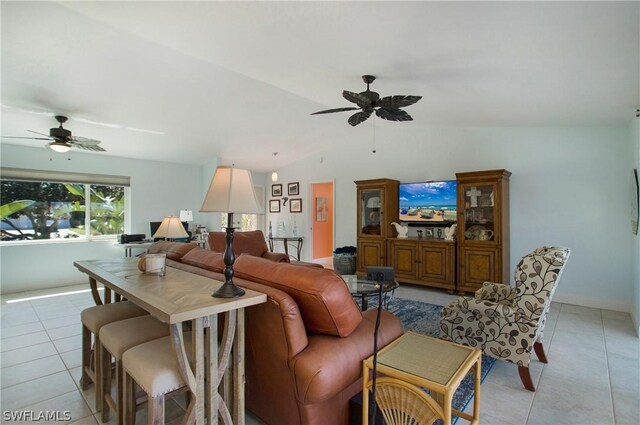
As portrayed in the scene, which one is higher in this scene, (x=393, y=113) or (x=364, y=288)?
(x=393, y=113)

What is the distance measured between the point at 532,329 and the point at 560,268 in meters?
0.47

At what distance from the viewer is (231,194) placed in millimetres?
1669

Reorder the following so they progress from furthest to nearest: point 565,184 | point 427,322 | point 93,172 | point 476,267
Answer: point 93,172
point 476,267
point 565,184
point 427,322

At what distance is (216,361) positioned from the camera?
1.47 meters

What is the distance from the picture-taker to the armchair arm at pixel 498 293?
2.86 metres

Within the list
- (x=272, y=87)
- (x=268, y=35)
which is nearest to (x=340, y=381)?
(x=268, y=35)

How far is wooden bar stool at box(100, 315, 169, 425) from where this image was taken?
5.50 ft

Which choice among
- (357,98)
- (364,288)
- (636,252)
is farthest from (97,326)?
(636,252)

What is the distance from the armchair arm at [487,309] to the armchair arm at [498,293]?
54 centimetres

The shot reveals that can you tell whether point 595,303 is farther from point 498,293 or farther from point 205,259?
point 205,259

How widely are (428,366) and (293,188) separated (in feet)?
21.1

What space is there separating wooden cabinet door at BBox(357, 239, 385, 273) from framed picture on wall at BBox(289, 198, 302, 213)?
7.13ft

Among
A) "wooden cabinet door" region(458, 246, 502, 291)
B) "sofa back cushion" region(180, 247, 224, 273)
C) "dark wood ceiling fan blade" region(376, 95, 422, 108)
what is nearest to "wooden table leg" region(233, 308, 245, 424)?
"sofa back cushion" region(180, 247, 224, 273)

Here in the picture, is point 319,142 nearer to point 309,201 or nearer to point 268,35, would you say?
point 309,201
